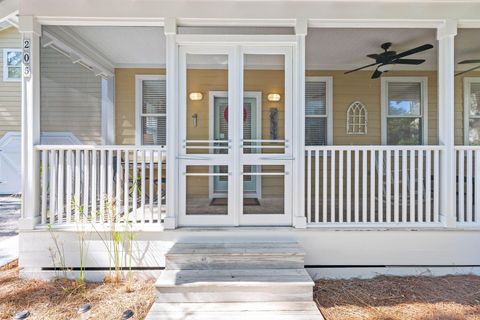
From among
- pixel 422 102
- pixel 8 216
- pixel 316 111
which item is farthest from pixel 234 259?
pixel 8 216

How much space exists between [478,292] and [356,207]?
1.45 meters

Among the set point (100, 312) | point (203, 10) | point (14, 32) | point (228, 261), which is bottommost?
point (100, 312)

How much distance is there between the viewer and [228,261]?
10.4 feet

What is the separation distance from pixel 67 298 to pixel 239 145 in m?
2.39

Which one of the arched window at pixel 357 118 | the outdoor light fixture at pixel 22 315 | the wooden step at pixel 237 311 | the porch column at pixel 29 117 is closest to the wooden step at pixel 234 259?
the wooden step at pixel 237 311

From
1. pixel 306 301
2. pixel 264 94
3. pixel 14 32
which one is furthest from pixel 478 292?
pixel 14 32

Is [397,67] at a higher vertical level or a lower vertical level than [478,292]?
higher

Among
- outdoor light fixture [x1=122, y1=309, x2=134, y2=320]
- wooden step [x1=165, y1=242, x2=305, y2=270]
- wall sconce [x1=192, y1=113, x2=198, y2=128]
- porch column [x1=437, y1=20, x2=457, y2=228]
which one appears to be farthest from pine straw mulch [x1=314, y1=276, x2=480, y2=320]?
wall sconce [x1=192, y1=113, x2=198, y2=128]

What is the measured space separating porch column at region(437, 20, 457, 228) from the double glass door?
1.78 metres

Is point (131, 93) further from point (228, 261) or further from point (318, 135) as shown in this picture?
point (228, 261)

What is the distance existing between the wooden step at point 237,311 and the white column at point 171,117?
37.7 inches

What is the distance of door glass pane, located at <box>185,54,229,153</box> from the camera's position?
3.62 m

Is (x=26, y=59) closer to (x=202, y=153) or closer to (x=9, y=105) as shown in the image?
(x=202, y=153)

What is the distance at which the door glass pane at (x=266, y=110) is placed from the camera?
3598mm
